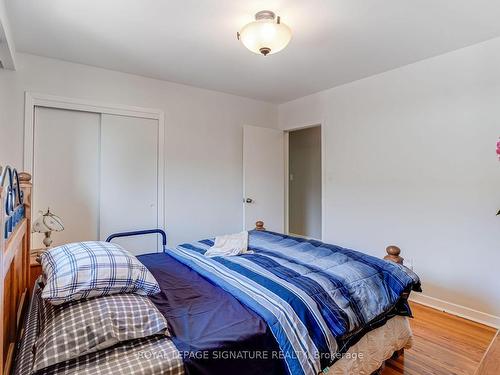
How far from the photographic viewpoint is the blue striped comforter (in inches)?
47.3

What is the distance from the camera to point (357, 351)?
1451 millimetres

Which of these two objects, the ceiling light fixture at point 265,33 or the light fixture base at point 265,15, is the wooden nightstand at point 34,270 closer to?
the ceiling light fixture at point 265,33

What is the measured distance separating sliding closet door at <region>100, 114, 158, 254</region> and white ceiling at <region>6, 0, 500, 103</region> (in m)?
0.61

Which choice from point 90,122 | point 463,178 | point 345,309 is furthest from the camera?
point 90,122

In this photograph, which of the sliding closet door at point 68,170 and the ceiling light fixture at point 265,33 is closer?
the ceiling light fixture at point 265,33

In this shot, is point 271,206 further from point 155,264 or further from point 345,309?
point 345,309

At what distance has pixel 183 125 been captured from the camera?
3502mm

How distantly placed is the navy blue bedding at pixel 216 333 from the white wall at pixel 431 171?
2230 mm

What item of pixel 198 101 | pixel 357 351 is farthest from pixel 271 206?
pixel 357 351

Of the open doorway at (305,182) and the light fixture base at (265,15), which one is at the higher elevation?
the light fixture base at (265,15)

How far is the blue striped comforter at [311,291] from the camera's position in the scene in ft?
3.94

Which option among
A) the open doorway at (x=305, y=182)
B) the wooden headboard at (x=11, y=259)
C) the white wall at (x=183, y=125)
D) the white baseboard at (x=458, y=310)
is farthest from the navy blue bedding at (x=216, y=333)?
the open doorway at (x=305, y=182)

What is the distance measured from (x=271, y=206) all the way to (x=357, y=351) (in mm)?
2801

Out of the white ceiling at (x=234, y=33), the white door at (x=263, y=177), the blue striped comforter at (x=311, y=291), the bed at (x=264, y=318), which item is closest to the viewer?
the bed at (x=264, y=318)
